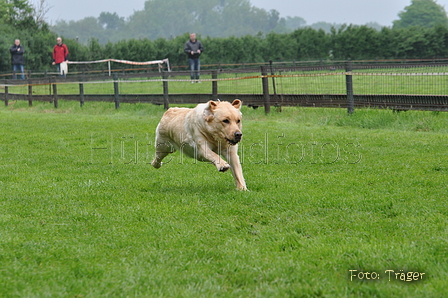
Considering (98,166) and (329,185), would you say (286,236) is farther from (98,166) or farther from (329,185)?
(98,166)

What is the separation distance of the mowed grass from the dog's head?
2.24 feet

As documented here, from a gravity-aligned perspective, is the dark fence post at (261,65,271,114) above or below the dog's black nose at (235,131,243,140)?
above

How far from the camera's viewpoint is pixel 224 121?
6.46m

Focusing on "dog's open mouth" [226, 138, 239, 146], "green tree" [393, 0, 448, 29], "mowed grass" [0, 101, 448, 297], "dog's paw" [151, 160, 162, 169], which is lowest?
"mowed grass" [0, 101, 448, 297]

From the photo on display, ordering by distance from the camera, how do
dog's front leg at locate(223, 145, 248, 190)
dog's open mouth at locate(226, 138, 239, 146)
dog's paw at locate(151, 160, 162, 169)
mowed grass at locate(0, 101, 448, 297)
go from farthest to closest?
dog's paw at locate(151, 160, 162, 169), dog's front leg at locate(223, 145, 248, 190), dog's open mouth at locate(226, 138, 239, 146), mowed grass at locate(0, 101, 448, 297)

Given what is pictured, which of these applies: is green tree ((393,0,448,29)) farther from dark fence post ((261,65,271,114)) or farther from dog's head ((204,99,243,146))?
dog's head ((204,99,243,146))

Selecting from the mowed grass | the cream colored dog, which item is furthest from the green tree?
the cream colored dog

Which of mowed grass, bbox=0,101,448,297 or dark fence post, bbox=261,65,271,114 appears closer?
mowed grass, bbox=0,101,448,297

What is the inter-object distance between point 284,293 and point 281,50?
3928cm

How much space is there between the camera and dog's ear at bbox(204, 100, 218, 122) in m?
6.55

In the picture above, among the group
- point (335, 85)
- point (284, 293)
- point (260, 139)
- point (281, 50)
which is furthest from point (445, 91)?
point (281, 50)

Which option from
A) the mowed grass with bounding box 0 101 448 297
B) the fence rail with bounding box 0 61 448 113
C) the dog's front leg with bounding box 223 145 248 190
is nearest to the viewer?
the mowed grass with bounding box 0 101 448 297

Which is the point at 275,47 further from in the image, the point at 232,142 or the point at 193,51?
the point at 232,142

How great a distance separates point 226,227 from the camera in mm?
5102
